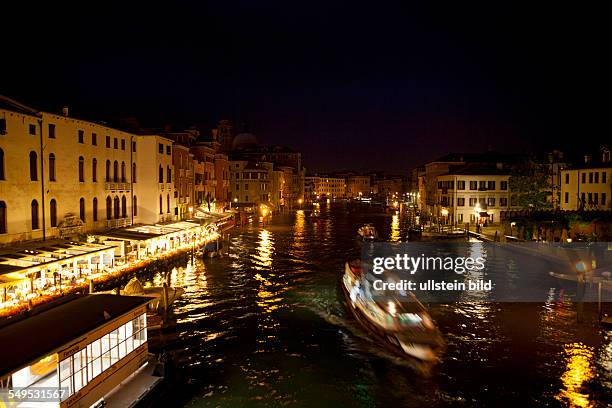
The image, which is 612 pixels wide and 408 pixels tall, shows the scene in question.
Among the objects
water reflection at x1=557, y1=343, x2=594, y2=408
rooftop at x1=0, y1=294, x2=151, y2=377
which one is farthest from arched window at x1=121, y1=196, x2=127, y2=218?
water reflection at x1=557, y1=343, x2=594, y2=408

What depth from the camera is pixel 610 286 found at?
77.1 ft

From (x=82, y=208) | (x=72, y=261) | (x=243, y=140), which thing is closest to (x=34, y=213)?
(x=72, y=261)

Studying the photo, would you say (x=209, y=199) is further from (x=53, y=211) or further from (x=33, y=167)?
(x=33, y=167)

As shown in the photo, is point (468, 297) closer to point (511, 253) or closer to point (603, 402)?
point (603, 402)

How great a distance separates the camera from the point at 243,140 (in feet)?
376

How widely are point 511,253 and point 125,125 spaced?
3072cm

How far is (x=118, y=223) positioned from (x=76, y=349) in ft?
73.5

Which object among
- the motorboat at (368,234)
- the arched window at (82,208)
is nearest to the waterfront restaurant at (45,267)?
the arched window at (82,208)

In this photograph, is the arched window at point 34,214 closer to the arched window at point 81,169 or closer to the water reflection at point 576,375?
the arched window at point 81,169

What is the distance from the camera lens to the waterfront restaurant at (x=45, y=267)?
56.6ft

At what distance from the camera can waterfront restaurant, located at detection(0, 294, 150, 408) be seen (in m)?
9.70

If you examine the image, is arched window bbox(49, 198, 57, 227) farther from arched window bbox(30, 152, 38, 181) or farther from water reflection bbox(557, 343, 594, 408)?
water reflection bbox(557, 343, 594, 408)

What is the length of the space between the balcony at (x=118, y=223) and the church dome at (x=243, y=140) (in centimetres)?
8010

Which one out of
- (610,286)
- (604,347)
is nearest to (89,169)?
(604,347)
